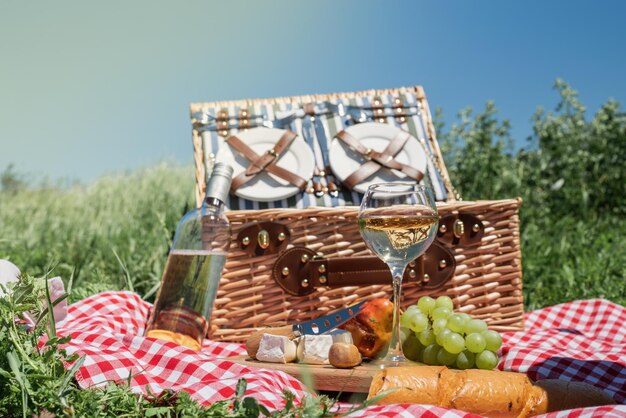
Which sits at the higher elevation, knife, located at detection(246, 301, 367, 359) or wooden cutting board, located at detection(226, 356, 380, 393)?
knife, located at detection(246, 301, 367, 359)

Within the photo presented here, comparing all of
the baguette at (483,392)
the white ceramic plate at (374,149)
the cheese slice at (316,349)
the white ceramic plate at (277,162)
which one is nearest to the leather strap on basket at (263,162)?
the white ceramic plate at (277,162)

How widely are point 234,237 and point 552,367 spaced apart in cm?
114

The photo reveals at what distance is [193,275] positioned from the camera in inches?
81.3

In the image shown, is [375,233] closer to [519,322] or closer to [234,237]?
[234,237]

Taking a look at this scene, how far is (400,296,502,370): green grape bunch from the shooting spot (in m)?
1.69

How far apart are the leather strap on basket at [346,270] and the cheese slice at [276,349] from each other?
64cm

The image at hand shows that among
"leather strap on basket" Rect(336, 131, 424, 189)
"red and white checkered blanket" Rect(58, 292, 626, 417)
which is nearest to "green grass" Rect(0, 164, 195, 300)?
"red and white checkered blanket" Rect(58, 292, 626, 417)

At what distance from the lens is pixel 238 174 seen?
9.20 feet

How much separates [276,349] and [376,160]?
139cm

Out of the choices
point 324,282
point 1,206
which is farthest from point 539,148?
point 1,206

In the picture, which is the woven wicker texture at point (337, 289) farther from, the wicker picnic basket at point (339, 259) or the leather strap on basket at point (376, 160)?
the leather strap on basket at point (376, 160)

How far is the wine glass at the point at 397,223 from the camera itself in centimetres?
165

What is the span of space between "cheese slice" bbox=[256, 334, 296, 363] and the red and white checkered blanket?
0.14 metres

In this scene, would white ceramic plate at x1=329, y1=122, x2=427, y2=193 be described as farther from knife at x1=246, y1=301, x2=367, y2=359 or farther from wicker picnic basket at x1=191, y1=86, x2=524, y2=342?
knife at x1=246, y1=301, x2=367, y2=359
